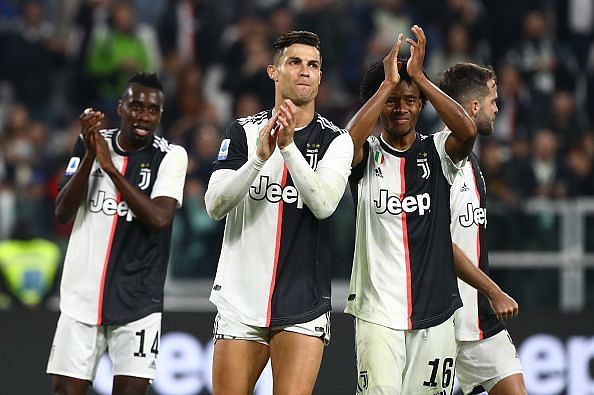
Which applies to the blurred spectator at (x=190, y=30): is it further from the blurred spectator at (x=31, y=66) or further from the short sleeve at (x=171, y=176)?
the short sleeve at (x=171, y=176)

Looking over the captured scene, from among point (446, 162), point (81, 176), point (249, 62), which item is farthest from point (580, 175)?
point (81, 176)

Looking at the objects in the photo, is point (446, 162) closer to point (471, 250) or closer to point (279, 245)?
point (471, 250)

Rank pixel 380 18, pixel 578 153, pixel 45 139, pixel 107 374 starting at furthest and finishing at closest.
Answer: pixel 380 18, pixel 45 139, pixel 578 153, pixel 107 374

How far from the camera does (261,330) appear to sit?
666 cm

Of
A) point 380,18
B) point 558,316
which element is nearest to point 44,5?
point 380,18

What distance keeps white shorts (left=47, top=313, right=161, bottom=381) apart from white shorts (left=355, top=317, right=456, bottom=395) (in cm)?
146

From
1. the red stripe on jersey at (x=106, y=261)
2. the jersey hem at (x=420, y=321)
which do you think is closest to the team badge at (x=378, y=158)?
the jersey hem at (x=420, y=321)

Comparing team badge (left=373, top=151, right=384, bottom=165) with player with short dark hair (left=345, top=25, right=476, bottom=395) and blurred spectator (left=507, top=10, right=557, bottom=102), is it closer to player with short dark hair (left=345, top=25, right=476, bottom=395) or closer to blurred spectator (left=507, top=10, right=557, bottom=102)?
player with short dark hair (left=345, top=25, right=476, bottom=395)

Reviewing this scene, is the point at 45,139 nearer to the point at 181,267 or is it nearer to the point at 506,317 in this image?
the point at 181,267

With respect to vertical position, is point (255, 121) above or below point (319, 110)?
below

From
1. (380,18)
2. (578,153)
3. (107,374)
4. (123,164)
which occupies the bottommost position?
(107,374)

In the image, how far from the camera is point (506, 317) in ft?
24.0

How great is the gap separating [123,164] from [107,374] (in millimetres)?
2902

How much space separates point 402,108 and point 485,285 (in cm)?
118
